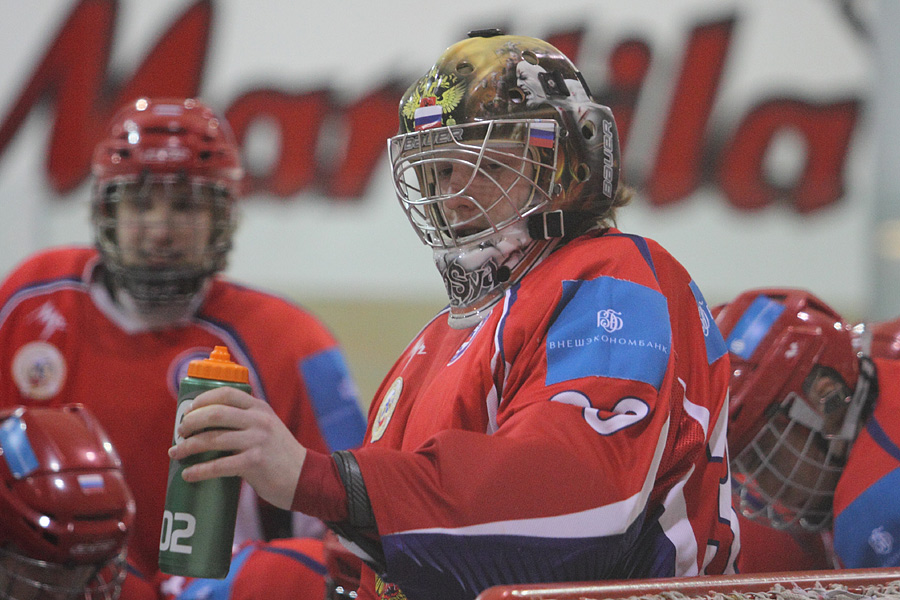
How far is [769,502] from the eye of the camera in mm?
1819

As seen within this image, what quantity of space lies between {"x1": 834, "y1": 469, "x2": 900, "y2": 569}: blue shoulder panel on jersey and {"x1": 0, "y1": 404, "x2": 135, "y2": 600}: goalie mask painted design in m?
1.18

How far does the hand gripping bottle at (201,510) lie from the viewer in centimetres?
107

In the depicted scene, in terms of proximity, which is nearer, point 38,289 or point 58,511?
point 58,511

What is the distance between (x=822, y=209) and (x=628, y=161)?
90 cm

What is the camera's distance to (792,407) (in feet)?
5.84

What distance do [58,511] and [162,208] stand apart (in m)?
0.98

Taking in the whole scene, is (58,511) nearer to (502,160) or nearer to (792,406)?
(502,160)

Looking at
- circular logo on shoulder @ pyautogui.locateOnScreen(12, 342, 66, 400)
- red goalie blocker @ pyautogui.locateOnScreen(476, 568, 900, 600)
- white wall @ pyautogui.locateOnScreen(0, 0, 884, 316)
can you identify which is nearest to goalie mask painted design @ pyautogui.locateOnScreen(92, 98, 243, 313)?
circular logo on shoulder @ pyautogui.locateOnScreen(12, 342, 66, 400)

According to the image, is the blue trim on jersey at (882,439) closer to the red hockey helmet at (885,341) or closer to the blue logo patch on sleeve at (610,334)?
the red hockey helmet at (885,341)

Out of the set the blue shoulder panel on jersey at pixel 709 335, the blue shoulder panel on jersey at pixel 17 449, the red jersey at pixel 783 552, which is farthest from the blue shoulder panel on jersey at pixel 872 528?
the blue shoulder panel on jersey at pixel 17 449

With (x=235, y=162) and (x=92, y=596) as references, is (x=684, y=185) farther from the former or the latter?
(x=92, y=596)

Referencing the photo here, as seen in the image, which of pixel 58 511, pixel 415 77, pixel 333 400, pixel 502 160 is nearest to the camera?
pixel 502 160

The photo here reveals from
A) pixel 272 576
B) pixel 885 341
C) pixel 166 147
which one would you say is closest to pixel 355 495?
pixel 272 576

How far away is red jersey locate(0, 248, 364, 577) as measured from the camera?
7.47 feet
